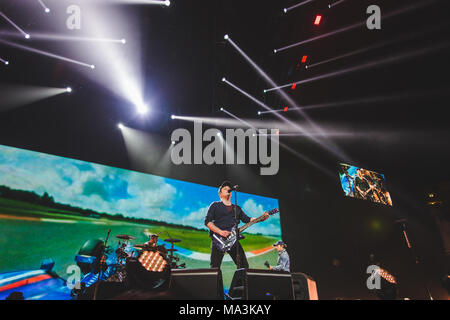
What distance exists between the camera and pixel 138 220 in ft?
14.4

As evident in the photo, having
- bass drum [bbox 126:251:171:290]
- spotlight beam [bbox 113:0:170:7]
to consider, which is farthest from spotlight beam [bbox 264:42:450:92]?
bass drum [bbox 126:251:171:290]

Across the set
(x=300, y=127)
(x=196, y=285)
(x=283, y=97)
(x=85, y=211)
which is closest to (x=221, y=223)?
(x=196, y=285)

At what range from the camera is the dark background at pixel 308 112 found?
3672 millimetres

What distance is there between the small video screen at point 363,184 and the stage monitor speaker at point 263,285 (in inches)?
214

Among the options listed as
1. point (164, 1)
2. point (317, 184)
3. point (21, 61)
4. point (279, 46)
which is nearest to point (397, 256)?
point (317, 184)

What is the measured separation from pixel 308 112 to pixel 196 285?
4773 mm

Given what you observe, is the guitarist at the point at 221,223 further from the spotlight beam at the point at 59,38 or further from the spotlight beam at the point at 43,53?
the spotlight beam at the point at 43,53

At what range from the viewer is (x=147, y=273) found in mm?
2082

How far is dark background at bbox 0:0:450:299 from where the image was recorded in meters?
3.67

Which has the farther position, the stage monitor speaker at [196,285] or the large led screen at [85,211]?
the large led screen at [85,211]

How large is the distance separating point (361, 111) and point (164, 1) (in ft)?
16.7

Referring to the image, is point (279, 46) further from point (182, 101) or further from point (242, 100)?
point (182, 101)

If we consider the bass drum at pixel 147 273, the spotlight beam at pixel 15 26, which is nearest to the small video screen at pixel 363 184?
the bass drum at pixel 147 273

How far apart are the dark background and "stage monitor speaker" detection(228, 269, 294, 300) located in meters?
3.35
